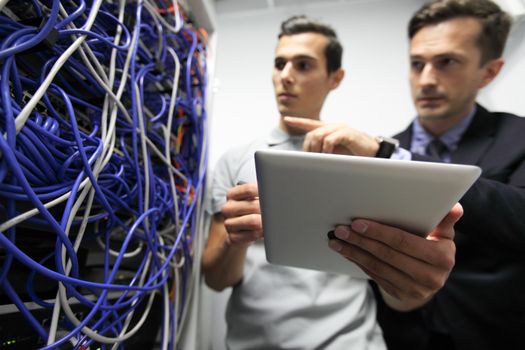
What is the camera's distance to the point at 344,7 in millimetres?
1387

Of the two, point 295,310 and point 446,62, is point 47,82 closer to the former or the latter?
point 295,310

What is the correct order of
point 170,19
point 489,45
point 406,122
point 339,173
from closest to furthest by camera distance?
point 339,173
point 170,19
point 489,45
point 406,122

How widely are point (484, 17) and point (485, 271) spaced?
84 cm

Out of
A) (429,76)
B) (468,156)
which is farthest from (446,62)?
(468,156)

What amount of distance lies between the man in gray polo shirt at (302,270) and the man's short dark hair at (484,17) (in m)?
0.35

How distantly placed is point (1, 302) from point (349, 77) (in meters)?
1.44

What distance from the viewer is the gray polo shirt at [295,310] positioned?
0.59 metres

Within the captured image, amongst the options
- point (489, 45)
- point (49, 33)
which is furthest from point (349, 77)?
point (49, 33)

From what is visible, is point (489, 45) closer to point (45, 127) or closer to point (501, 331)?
point (501, 331)

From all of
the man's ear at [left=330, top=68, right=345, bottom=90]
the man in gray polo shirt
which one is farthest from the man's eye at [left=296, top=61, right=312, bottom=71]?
the man's ear at [left=330, top=68, right=345, bottom=90]

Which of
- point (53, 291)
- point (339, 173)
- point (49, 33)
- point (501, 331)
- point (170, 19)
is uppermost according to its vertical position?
point (170, 19)

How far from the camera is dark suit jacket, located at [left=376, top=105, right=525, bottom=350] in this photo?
1.76ft

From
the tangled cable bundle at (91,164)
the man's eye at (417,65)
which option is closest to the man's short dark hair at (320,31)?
the man's eye at (417,65)

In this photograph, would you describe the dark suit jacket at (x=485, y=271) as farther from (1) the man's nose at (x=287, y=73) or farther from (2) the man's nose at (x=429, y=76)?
(1) the man's nose at (x=287, y=73)
